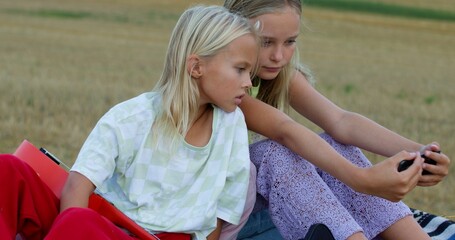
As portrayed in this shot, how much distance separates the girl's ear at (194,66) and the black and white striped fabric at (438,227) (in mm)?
1270

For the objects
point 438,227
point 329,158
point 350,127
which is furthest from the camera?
point 438,227

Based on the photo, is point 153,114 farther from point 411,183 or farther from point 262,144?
point 411,183

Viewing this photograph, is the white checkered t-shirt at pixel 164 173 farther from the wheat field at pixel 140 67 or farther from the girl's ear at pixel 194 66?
the wheat field at pixel 140 67

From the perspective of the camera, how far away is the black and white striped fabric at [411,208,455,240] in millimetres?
3922

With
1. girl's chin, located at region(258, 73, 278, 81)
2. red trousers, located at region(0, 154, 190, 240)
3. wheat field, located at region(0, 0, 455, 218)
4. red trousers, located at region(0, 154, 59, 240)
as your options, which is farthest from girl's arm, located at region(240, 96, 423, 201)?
red trousers, located at region(0, 154, 59, 240)

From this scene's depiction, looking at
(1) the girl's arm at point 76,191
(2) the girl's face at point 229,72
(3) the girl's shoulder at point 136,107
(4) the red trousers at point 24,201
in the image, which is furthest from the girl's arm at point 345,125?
(4) the red trousers at point 24,201

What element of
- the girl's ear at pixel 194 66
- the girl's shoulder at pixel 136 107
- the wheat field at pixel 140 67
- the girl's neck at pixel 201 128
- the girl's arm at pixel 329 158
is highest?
the girl's ear at pixel 194 66

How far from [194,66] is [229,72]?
0.12 meters

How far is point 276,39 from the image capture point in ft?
11.5

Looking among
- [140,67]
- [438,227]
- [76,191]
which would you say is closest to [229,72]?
[76,191]

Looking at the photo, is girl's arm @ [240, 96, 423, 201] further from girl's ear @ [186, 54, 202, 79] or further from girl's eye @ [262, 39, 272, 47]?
girl's ear @ [186, 54, 202, 79]

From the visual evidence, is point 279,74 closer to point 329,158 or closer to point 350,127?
point 350,127

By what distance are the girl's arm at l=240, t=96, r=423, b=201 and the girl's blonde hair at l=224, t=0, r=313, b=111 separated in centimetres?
20

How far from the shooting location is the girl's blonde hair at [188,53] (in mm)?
3213
